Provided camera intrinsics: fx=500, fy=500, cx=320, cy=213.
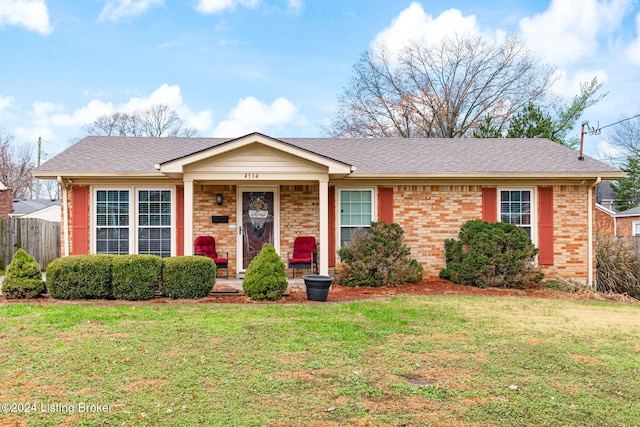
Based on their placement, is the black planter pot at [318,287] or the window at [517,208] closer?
the black planter pot at [318,287]

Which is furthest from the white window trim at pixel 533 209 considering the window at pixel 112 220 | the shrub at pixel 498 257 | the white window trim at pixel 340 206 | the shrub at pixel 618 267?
the window at pixel 112 220

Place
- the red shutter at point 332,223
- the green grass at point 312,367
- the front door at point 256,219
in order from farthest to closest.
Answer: the front door at point 256,219, the red shutter at point 332,223, the green grass at point 312,367

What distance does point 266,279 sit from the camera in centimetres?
845

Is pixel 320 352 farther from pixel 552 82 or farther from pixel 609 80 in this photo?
pixel 552 82

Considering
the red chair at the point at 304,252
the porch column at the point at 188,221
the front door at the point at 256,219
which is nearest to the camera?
the porch column at the point at 188,221

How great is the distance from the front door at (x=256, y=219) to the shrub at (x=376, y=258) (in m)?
2.04

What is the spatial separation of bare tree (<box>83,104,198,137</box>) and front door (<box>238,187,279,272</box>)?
27.1 meters

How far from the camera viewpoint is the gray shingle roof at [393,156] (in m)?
11.4

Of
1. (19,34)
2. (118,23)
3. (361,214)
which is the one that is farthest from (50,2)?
(361,214)

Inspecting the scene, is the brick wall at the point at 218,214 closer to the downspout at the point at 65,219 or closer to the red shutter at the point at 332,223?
the red shutter at the point at 332,223

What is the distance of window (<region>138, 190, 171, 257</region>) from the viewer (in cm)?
1159

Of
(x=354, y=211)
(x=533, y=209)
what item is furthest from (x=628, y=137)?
(x=354, y=211)

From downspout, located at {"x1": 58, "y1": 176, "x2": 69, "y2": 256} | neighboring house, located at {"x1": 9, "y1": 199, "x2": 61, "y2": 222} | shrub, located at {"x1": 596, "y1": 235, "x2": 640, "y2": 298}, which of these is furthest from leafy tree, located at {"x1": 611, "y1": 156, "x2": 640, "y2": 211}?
neighboring house, located at {"x1": 9, "y1": 199, "x2": 61, "y2": 222}

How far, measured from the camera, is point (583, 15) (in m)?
17.8
